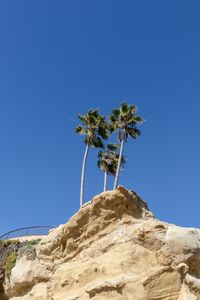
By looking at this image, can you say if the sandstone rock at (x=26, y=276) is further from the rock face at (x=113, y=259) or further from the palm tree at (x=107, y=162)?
the palm tree at (x=107, y=162)

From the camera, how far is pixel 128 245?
10.9 meters

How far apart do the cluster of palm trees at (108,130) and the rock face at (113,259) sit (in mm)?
24158

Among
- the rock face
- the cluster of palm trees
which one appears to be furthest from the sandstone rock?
the cluster of palm trees

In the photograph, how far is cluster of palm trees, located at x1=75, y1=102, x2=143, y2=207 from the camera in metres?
40.3

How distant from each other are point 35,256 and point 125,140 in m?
28.0

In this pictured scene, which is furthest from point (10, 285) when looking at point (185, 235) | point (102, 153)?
point (102, 153)

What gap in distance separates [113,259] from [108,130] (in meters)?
31.8

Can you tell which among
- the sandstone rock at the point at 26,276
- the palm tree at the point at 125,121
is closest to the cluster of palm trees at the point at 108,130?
the palm tree at the point at 125,121

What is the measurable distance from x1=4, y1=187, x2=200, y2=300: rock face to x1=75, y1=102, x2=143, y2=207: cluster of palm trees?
2416 centimetres

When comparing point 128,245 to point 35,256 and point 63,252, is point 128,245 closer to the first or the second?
point 63,252

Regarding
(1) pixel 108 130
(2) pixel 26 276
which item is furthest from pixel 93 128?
(2) pixel 26 276

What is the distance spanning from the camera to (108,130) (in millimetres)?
42062

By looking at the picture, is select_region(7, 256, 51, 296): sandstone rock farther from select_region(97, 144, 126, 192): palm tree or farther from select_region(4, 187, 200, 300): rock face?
select_region(97, 144, 126, 192): palm tree

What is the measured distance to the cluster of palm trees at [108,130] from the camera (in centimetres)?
4031
